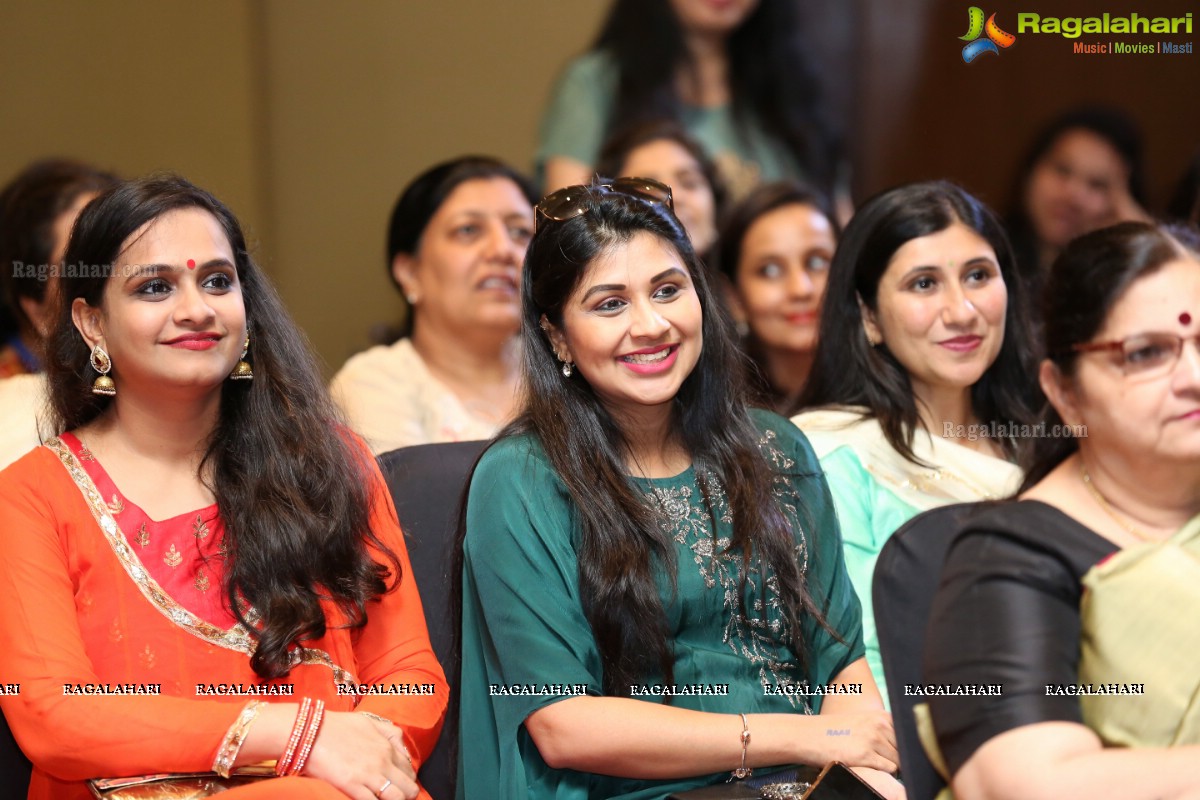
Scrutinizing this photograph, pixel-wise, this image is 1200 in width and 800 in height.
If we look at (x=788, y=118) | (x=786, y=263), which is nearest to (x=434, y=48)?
(x=788, y=118)

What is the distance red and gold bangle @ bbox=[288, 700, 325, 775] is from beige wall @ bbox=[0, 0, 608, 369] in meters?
2.20

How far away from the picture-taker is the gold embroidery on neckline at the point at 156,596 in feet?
6.82

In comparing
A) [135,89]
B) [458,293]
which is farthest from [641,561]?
[135,89]

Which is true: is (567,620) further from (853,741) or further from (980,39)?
(980,39)

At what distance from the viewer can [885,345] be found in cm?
286

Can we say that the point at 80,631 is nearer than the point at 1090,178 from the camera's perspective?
Yes

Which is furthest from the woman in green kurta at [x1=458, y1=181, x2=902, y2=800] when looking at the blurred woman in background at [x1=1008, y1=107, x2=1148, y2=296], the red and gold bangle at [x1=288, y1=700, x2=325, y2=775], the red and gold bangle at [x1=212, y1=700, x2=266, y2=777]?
the blurred woman in background at [x1=1008, y1=107, x2=1148, y2=296]

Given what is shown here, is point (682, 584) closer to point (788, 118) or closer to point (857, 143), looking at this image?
point (788, 118)

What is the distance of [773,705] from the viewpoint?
7.11 feet

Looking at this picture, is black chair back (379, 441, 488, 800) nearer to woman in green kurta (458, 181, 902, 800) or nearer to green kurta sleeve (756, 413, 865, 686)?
woman in green kurta (458, 181, 902, 800)

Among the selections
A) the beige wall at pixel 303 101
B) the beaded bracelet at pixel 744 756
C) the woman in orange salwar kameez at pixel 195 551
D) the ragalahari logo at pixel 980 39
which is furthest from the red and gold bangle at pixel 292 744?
the ragalahari logo at pixel 980 39

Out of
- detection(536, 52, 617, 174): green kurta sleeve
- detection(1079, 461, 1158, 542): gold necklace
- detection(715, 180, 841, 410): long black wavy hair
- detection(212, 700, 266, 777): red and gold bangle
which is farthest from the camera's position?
detection(536, 52, 617, 174): green kurta sleeve

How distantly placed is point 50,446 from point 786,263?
203 centimetres

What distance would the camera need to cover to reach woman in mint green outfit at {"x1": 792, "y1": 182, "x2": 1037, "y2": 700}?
2.65 m
